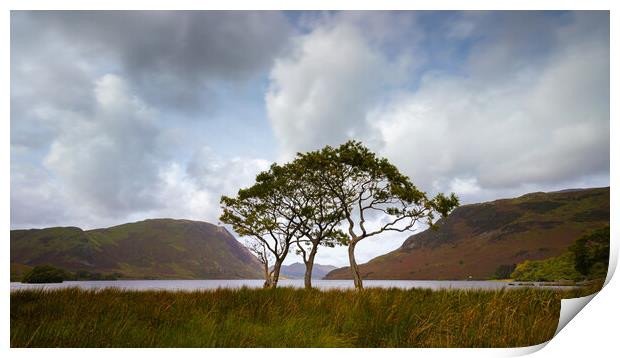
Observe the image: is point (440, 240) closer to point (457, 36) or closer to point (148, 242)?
point (148, 242)

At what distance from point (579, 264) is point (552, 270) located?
2213 centimetres

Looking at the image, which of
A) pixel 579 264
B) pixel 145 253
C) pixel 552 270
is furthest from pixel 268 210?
pixel 145 253

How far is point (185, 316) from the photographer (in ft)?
22.0

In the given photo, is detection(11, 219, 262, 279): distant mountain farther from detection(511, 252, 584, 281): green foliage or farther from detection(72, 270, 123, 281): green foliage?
detection(511, 252, 584, 281): green foliage

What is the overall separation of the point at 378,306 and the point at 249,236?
64.6ft

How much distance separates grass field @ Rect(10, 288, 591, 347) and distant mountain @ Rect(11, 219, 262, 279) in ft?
433

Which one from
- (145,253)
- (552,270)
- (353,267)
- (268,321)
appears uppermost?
(268,321)

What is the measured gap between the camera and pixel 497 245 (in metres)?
178

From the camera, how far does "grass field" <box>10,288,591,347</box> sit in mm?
5770

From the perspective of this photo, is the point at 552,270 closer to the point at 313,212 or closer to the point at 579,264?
the point at 579,264

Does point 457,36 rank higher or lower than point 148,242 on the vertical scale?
higher

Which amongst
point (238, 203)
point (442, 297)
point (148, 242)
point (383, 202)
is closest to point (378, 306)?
point (442, 297)

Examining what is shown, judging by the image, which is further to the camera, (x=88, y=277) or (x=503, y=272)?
(x=503, y=272)

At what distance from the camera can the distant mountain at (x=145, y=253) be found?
134 metres
